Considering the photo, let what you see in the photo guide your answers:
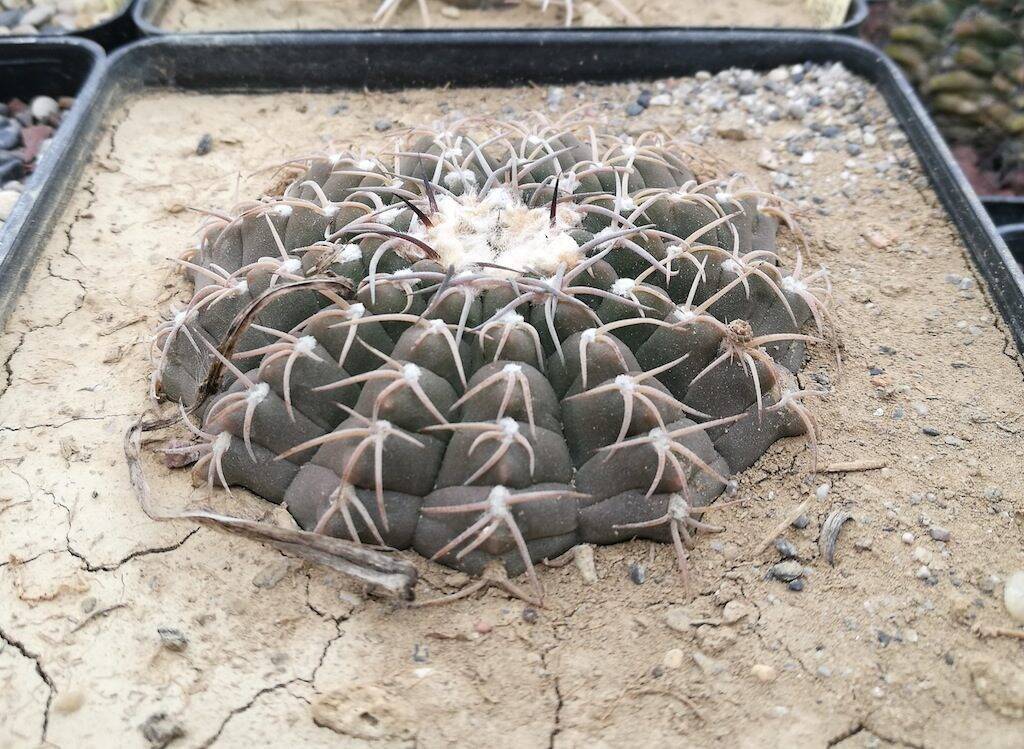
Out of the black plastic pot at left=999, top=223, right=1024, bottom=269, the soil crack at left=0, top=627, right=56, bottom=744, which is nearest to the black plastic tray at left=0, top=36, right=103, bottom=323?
the soil crack at left=0, top=627, right=56, bottom=744

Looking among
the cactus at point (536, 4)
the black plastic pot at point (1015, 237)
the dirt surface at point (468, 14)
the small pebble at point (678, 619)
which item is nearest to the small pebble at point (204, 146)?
the dirt surface at point (468, 14)

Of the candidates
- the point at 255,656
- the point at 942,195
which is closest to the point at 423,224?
the point at 255,656

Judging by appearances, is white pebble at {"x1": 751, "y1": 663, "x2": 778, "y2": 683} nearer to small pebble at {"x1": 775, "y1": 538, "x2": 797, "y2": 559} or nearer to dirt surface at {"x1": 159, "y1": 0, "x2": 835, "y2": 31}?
small pebble at {"x1": 775, "y1": 538, "x2": 797, "y2": 559}

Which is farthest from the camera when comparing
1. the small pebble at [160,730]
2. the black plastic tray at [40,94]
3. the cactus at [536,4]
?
the cactus at [536,4]

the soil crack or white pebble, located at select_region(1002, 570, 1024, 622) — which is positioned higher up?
white pebble, located at select_region(1002, 570, 1024, 622)

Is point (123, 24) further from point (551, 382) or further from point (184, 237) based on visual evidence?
point (551, 382)

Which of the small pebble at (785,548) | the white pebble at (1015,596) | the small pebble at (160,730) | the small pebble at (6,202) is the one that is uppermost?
the white pebble at (1015,596)

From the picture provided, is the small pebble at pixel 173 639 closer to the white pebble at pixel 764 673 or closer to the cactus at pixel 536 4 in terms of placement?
the white pebble at pixel 764 673
